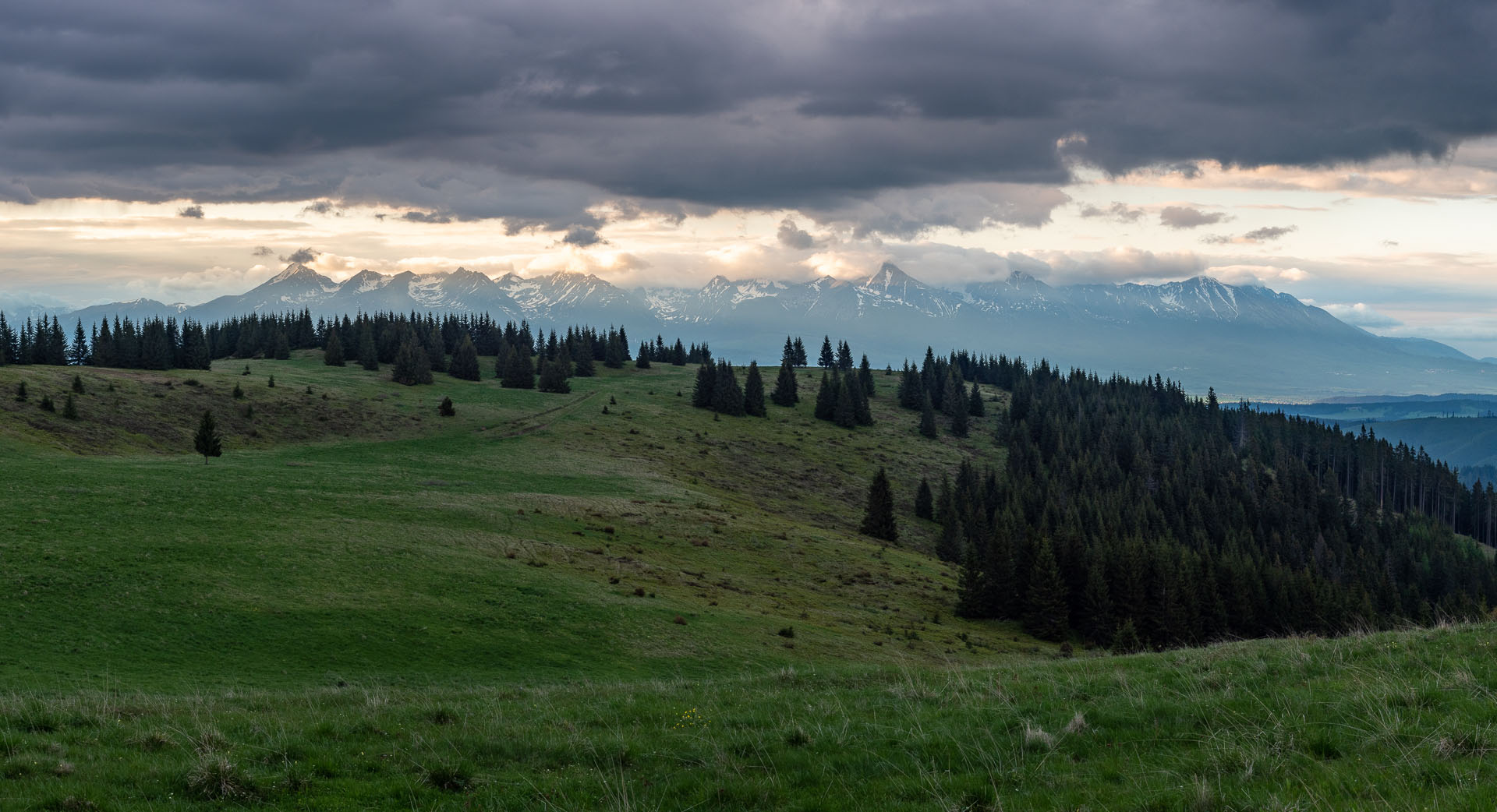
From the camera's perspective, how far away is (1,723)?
13.9m

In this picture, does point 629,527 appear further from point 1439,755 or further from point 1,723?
point 1439,755

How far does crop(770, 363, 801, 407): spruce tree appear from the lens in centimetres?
19338

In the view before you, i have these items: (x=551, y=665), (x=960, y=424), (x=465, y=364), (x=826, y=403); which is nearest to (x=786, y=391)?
(x=826, y=403)

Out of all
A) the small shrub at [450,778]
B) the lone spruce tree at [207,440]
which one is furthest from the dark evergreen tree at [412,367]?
the small shrub at [450,778]

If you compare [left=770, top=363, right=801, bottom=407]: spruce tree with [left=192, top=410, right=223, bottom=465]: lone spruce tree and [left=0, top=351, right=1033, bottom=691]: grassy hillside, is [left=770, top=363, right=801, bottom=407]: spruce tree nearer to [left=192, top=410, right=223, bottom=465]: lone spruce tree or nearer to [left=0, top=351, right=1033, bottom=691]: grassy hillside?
[left=0, top=351, right=1033, bottom=691]: grassy hillside

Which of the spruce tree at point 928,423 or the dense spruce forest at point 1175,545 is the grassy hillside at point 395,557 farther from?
the spruce tree at point 928,423

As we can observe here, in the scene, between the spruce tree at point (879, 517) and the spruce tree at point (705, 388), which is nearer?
the spruce tree at point (879, 517)

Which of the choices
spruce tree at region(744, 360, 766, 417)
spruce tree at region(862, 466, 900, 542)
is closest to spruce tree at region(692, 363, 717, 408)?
spruce tree at region(744, 360, 766, 417)

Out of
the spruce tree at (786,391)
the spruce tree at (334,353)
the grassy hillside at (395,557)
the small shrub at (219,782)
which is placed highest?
the spruce tree at (334,353)

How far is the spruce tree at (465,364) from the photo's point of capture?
176 metres

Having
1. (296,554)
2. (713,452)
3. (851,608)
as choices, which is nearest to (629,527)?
(851,608)

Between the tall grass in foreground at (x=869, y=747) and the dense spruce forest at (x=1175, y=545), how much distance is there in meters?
7.83

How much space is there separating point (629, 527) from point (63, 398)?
219 ft

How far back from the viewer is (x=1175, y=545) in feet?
349
